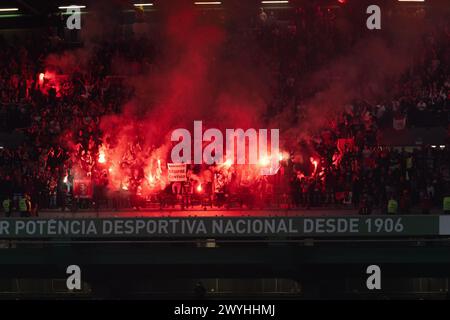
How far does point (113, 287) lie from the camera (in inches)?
648

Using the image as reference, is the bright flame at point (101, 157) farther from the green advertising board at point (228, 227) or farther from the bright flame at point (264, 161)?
the bright flame at point (264, 161)

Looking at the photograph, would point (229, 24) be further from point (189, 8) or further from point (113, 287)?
point (113, 287)

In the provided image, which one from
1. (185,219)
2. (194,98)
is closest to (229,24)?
(194,98)

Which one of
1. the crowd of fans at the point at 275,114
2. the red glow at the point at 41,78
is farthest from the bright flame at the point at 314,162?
the red glow at the point at 41,78

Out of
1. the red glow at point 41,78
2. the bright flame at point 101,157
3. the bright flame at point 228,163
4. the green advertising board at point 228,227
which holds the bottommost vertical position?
the green advertising board at point 228,227

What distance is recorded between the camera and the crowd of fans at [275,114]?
1819cm

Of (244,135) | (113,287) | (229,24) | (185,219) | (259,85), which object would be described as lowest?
(113,287)

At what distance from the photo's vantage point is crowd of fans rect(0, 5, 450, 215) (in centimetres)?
1819

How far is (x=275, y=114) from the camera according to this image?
797 inches

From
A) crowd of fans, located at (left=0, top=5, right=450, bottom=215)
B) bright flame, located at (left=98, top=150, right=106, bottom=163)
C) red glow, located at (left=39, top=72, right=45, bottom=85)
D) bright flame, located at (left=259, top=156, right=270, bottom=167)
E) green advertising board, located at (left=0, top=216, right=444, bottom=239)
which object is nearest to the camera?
green advertising board, located at (left=0, top=216, right=444, bottom=239)

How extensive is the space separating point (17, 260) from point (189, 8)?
9.37 metres

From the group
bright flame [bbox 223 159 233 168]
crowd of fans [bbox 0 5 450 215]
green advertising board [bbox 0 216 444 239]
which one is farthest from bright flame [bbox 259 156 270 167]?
green advertising board [bbox 0 216 444 239]

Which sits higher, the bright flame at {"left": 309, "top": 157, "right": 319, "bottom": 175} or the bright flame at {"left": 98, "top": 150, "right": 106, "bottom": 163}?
the bright flame at {"left": 98, "top": 150, "right": 106, "bottom": 163}

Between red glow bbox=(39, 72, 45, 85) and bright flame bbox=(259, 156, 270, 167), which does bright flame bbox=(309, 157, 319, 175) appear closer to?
bright flame bbox=(259, 156, 270, 167)
